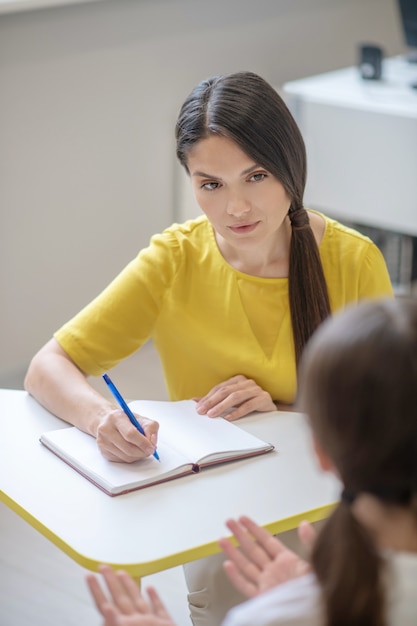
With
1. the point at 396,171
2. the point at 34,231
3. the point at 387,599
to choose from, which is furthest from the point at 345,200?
the point at 387,599

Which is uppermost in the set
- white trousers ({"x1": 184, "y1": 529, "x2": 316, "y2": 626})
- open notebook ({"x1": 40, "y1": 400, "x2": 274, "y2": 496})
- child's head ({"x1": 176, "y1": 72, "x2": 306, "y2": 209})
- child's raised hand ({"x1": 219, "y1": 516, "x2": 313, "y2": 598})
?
child's head ({"x1": 176, "y1": 72, "x2": 306, "y2": 209})

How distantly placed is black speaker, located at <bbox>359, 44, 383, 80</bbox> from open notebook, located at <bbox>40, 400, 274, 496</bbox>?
2028 millimetres

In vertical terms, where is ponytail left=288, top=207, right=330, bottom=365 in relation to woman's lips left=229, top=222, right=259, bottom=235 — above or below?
below

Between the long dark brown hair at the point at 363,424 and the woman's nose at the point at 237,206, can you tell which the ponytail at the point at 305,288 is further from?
the long dark brown hair at the point at 363,424

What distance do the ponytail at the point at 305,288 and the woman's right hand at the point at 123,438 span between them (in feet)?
1.26

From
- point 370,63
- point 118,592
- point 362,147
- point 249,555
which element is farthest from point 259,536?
point 370,63

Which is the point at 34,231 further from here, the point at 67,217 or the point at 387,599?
the point at 387,599

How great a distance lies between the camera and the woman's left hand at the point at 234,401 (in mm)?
1708

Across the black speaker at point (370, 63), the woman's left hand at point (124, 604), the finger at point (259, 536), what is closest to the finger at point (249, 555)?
the finger at point (259, 536)

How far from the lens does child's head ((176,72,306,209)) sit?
170cm

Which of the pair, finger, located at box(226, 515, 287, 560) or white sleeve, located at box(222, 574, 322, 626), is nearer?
white sleeve, located at box(222, 574, 322, 626)

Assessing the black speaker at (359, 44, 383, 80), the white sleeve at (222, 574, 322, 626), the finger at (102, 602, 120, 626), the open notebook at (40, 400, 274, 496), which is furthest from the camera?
the black speaker at (359, 44, 383, 80)

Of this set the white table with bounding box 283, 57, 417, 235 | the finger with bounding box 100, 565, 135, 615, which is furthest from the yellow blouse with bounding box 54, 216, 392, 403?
the white table with bounding box 283, 57, 417, 235

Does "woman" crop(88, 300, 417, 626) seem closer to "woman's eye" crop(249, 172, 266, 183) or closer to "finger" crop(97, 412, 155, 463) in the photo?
"finger" crop(97, 412, 155, 463)
